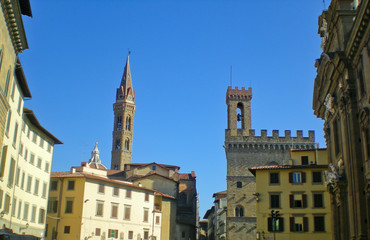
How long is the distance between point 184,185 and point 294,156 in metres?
41.2

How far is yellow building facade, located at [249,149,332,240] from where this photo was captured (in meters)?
46.4

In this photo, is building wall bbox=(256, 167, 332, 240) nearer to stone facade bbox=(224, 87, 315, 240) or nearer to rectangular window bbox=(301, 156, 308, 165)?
rectangular window bbox=(301, 156, 308, 165)

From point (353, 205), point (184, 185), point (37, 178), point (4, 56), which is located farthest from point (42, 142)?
point (184, 185)

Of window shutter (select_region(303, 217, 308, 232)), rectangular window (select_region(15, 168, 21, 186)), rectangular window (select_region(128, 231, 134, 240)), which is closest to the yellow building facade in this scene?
window shutter (select_region(303, 217, 308, 232))

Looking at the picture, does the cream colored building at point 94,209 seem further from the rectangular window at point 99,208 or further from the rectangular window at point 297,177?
the rectangular window at point 297,177

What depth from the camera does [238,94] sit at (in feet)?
258

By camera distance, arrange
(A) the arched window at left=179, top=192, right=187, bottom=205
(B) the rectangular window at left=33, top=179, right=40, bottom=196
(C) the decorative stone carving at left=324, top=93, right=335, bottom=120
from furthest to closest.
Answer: (A) the arched window at left=179, top=192, right=187, bottom=205
(B) the rectangular window at left=33, top=179, right=40, bottom=196
(C) the decorative stone carving at left=324, top=93, right=335, bottom=120

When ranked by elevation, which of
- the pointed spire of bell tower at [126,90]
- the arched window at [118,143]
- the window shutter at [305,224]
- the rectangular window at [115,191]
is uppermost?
the pointed spire of bell tower at [126,90]

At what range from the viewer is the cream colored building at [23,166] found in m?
32.2

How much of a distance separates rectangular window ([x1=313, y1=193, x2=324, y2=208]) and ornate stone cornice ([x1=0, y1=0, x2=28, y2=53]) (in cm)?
3316

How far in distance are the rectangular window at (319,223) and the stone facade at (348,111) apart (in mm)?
16157

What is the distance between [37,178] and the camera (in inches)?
1737

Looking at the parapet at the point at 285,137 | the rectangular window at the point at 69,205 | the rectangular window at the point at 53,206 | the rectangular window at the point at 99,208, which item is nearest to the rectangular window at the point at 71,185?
the rectangular window at the point at 69,205

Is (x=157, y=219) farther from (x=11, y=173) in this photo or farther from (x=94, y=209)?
(x=11, y=173)
